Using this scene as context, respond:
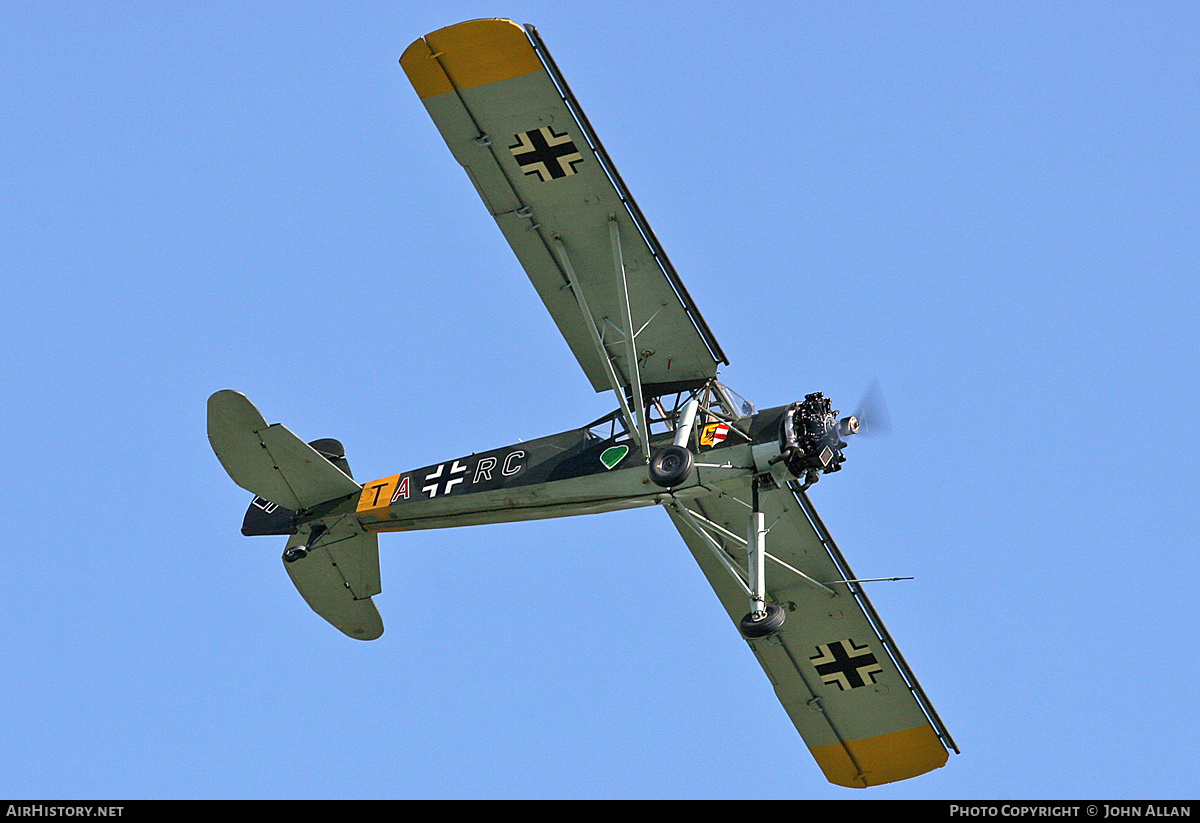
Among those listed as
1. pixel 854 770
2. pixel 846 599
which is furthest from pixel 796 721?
pixel 846 599

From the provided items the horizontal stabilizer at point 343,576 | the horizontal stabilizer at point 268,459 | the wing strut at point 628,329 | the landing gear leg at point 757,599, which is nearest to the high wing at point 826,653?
the landing gear leg at point 757,599

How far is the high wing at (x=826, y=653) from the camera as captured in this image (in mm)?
16953

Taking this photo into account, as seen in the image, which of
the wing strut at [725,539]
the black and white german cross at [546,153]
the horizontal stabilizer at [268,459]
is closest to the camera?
the black and white german cross at [546,153]

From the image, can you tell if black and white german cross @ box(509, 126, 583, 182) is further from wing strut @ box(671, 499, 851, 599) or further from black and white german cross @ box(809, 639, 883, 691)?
black and white german cross @ box(809, 639, 883, 691)

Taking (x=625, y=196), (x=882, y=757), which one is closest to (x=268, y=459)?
(x=625, y=196)

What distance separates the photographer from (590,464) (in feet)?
50.9

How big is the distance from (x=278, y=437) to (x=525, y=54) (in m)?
5.14

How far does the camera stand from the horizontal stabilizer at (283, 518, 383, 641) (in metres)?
17.1

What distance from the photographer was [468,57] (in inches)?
558

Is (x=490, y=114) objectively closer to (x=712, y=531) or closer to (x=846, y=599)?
(x=712, y=531)

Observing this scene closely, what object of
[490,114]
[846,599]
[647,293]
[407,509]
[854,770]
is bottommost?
[854,770]

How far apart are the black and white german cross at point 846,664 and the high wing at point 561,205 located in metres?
4.33

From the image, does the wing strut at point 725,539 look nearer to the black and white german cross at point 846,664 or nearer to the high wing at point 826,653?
the high wing at point 826,653
